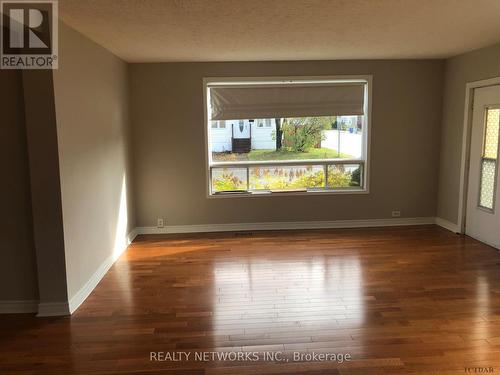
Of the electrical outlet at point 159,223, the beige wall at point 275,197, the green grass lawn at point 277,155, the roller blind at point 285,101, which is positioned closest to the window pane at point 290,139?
the green grass lawn at point 277,155

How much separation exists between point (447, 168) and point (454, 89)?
3.48 feet

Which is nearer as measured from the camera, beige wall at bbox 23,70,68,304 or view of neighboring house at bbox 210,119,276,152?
beige wall at bbox 23,70,68,304

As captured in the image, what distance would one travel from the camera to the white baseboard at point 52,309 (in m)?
3.11

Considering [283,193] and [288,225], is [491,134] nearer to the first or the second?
[283,193]

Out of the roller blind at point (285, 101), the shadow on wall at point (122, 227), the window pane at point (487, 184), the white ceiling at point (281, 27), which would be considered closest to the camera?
the white ceiling at point (281, 27)

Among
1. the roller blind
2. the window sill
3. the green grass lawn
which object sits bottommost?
the window sill

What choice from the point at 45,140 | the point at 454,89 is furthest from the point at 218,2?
the point at 454,89

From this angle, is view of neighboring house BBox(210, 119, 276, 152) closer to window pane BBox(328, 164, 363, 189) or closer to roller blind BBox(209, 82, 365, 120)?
roller blind BBox(209, 82, 365, 120)

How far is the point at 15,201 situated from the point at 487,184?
196 inches

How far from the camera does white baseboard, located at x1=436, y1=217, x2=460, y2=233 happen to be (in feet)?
17.2

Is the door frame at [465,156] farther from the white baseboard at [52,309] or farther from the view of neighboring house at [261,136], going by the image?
the white baseboard at [52,309]

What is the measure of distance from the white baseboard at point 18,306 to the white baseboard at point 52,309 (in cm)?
11

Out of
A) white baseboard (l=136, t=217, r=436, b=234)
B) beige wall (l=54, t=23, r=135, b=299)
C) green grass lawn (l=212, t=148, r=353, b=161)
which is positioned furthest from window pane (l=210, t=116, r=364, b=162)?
beige wall (l=54, t=23, r=135, b=299)

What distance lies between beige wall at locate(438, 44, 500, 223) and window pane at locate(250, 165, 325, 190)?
1695 mm
